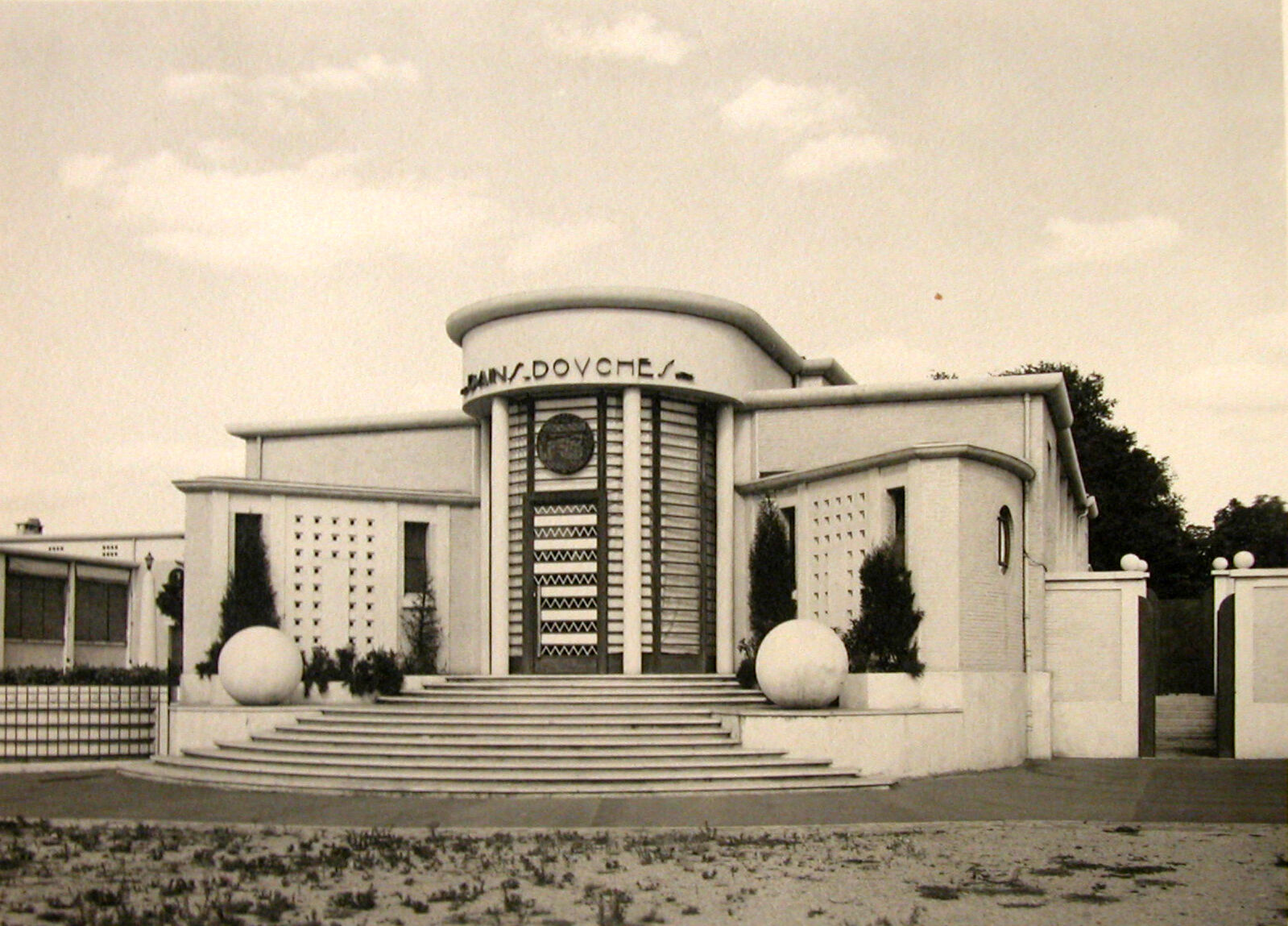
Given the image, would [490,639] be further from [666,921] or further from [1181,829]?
[666,921]

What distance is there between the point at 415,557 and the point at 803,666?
32.9 ft

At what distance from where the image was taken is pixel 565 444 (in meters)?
25.8

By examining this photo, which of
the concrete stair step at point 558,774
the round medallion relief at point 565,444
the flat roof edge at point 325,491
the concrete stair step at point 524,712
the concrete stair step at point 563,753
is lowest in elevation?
the concrete stair step at point 558,774

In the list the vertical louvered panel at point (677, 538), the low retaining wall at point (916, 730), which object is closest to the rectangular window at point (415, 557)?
the vertical louvered panel at point (677, 538)

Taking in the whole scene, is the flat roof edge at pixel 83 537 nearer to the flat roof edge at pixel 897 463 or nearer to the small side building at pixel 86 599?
the small side building at pixel 86 599

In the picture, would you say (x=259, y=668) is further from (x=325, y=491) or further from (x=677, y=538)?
(x=677, y=538)

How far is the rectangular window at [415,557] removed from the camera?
2753 centimetres

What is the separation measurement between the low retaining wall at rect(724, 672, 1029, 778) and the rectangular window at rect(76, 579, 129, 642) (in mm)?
25018

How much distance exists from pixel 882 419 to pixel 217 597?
1246 centimetres

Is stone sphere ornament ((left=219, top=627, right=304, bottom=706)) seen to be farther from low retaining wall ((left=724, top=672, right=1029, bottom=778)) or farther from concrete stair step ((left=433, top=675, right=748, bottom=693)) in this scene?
low retaining wall ((left=724, top=672, right=1029, bottom=778))

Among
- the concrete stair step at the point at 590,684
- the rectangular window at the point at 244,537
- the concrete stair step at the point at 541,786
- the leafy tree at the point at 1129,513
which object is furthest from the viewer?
the leafy tree at the point at 1129,513

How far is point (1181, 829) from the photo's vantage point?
1410cm

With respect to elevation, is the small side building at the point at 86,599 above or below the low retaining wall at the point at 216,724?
above

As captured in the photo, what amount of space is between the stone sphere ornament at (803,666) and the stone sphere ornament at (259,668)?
7.66 metres
